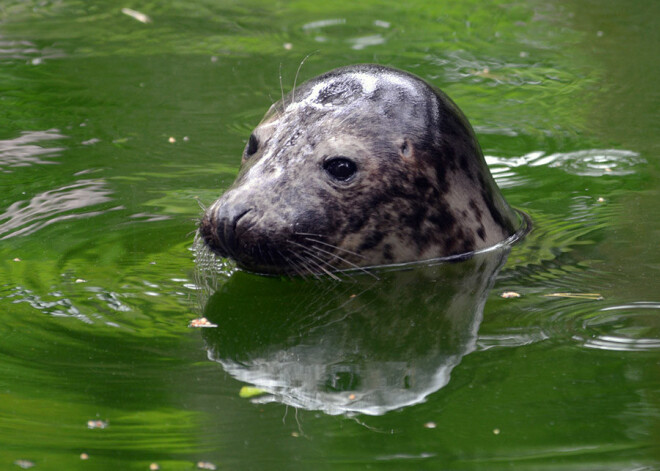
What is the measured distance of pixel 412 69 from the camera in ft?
30.8

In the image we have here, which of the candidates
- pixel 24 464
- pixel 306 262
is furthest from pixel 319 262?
pixel 24 464

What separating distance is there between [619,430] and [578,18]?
7.68 metres

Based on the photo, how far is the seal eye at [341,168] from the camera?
5801 millimetres

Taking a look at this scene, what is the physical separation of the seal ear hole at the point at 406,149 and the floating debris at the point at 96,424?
2.40m

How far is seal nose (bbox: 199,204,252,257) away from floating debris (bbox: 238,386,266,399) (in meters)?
1.23

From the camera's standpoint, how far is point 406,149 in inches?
232

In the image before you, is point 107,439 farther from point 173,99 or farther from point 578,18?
point 578,18

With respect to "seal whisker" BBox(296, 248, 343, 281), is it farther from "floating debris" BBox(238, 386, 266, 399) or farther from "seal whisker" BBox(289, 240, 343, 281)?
"floating debris" BBox(238, 386, 266, 399)

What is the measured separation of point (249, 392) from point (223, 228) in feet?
4.27

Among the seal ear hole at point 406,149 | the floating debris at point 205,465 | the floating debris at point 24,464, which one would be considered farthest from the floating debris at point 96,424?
the seal ear hole at point 406,149

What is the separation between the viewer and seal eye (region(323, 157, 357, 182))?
19.0 feet

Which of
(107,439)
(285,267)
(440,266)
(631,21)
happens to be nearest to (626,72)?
(631,21)

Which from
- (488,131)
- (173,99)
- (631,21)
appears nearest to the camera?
(488,131)

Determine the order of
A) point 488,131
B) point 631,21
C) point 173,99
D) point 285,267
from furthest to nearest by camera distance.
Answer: point 631,21 → point 173,99 → point 488,131 → point 285,267
